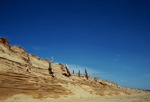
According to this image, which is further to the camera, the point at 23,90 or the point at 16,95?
the point at 23,90

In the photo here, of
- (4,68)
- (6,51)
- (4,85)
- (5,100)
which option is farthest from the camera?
(6,51)

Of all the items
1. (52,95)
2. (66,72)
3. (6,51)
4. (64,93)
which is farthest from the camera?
(66,72)

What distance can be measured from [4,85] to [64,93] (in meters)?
10.0

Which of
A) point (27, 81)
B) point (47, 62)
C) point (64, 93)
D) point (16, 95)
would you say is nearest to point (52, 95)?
point (64, 93)

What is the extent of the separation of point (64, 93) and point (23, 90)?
7.60 m

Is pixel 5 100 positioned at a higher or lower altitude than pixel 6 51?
lower

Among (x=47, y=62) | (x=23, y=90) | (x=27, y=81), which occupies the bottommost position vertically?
(x=23, y=90)

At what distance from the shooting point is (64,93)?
18625mm

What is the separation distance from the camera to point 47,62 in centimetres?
2420

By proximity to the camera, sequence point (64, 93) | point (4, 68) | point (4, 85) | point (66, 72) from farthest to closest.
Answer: point (66, 72) → point (64, 93) → point (4, 68) → point (4, 85)

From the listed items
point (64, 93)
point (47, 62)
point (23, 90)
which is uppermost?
point (47, 62)

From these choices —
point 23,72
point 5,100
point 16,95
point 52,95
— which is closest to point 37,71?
point 23,72

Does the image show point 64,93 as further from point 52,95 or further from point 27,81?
point 27,81

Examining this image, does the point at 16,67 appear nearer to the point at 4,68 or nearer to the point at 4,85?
the point at 4,68
